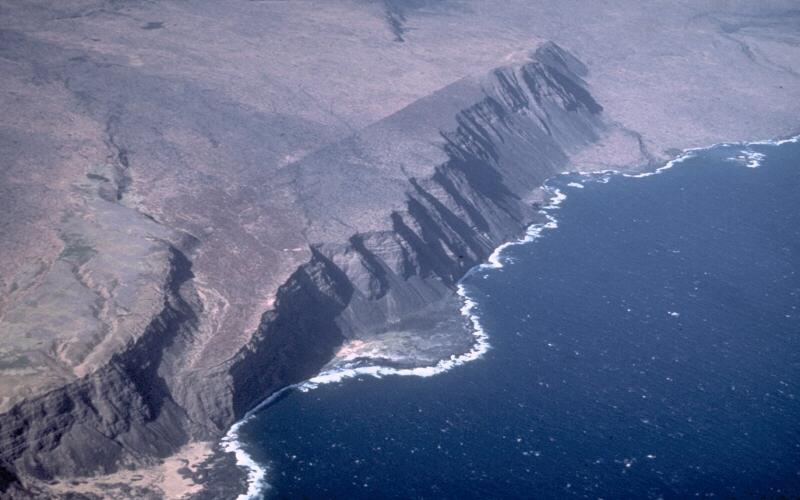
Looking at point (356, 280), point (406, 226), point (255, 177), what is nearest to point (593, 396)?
point (356, 280)

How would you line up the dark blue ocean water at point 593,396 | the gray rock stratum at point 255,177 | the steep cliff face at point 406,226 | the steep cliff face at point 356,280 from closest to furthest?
the steep cliff face at point 356,280 → the dark blue ocean water at point 593,396 → the gray rock stratum at point 255,177 → the steep cliff face at point 406,226

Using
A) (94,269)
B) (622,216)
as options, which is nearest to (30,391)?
(94,269)

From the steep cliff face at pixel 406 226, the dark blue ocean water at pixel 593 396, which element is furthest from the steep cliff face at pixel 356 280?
the dark blue ocean water at pixel 593 396

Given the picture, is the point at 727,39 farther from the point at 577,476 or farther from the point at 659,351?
the point at 577,476

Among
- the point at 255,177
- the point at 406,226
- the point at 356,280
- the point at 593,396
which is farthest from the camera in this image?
the point at 255,177

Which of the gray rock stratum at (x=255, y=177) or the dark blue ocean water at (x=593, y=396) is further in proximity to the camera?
the gray rock stratum at (x=255, y=177)

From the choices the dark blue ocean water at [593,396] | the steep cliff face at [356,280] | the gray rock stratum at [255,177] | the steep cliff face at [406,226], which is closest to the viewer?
the steep cliff face at [356,280]

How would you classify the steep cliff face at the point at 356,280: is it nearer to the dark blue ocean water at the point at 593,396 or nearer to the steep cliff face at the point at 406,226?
the steep cliff face at the point at 406,226

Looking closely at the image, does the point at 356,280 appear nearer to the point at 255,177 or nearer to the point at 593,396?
the point at 255,177
